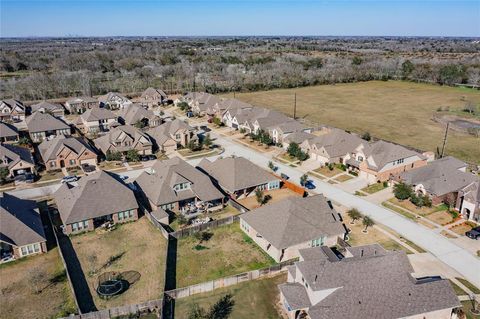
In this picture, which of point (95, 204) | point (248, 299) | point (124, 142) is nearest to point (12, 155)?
point (124, 142)

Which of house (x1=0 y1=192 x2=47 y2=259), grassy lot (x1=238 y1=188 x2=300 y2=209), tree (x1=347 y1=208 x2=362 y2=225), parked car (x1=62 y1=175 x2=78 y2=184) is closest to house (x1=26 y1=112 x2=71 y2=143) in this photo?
parked car (x1=62 y1=175 x2=78 y2=184)

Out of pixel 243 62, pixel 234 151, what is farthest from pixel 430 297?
pixel 243 62

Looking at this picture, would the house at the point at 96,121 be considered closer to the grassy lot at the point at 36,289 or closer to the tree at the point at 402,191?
the grassy lot at the point at 36,289

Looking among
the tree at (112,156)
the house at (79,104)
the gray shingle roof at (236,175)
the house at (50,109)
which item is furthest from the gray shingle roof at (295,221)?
the house at (79,104)

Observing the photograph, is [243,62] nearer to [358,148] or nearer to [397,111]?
[397,111]

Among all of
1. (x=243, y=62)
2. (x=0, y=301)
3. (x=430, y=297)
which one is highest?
(x=243, y=62)

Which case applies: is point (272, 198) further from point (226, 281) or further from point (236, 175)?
point (226, 281)
